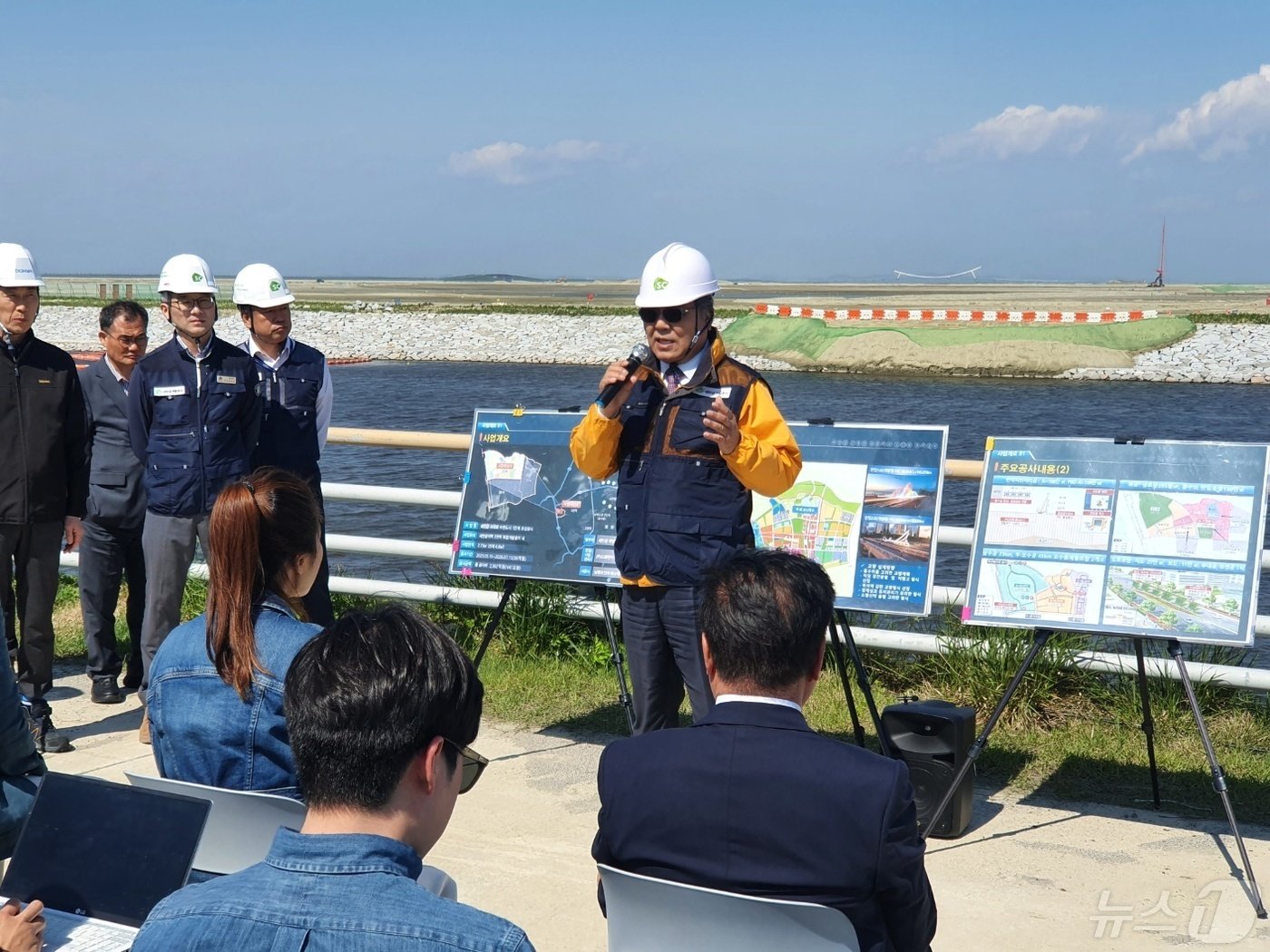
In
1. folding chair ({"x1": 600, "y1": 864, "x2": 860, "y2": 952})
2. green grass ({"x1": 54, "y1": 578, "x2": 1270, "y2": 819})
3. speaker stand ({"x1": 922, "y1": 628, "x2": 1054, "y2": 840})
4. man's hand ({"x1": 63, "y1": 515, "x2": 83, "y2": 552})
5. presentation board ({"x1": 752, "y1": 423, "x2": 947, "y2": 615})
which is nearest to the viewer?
folding chair ({"x1": 600, "y1": 864, "x2": 860, "y2": 952})

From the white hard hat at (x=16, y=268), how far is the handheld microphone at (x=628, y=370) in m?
2.87

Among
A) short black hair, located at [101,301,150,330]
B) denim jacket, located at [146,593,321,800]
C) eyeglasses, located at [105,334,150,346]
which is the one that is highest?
short black hair, located at [101,301,150,330]

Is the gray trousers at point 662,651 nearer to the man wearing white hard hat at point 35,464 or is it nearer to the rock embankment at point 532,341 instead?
the man wearing white hard hat at point 35,464

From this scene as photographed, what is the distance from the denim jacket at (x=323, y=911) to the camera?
1468mm

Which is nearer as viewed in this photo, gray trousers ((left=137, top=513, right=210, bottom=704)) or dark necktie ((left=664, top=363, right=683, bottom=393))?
dark necktie ((left=664, top=363, right=683, bottom=393))

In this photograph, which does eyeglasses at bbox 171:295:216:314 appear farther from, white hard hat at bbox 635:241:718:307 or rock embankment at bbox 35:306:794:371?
rock embankment at bbox 35:306:794:371

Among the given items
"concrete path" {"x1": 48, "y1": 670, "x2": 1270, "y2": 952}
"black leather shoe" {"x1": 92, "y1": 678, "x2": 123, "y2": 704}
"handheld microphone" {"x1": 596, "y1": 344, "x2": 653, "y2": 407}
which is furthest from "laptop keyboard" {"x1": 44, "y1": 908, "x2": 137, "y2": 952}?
"black leather shoe" {"x1": 92, "y1": 678, "x2": 123, "y2": 704}

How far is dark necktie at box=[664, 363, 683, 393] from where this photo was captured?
439 centimetres

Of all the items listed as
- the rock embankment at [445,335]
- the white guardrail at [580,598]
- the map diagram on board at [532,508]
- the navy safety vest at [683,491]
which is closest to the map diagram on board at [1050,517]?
the white guardrail at [580,598]

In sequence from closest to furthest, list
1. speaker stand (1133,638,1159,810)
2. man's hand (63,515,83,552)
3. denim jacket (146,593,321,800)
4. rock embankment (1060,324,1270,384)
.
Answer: denim jacket (146,593,321,800) → speaker stand (1133,638,1159,810) → man's hand (63,515,83,552) → rock embankment (1060,324,1270,384)

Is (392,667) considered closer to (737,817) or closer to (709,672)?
(737,817)

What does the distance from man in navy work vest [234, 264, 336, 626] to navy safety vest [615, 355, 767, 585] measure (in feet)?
6.10

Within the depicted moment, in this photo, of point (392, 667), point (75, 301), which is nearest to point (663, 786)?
point (392, 667)

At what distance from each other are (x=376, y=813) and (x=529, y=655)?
5.18m
